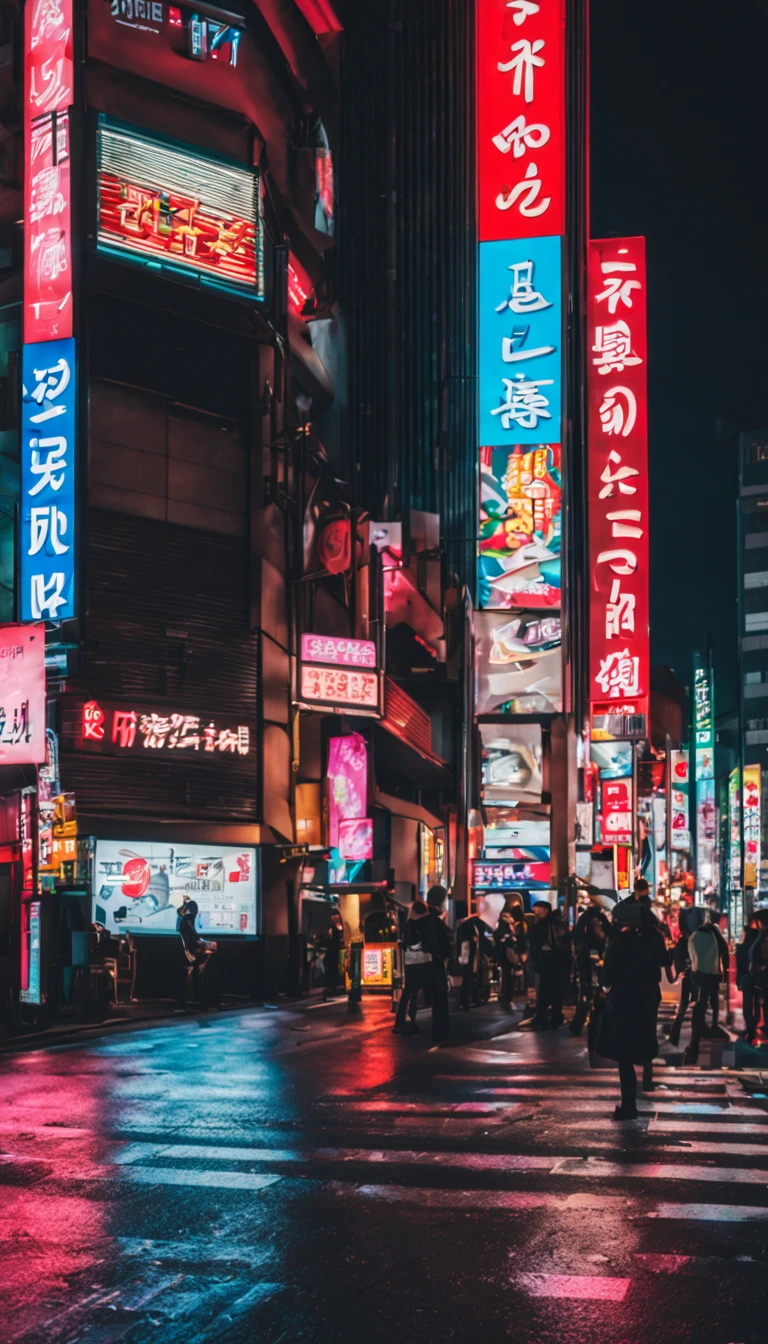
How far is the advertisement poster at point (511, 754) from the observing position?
49.9 meters

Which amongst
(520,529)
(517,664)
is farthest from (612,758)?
(520,529)

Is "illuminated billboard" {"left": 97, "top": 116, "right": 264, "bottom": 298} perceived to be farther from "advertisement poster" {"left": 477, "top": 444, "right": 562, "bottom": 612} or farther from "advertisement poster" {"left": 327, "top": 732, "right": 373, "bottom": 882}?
"advertisement poster" {"left": 477, "top": 444, "right": 562, "bottom": 612}

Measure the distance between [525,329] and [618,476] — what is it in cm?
748

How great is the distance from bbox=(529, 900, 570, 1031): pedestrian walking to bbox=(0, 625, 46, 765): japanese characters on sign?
758 centimetres

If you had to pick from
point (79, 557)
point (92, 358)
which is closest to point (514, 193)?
point (92, 358)

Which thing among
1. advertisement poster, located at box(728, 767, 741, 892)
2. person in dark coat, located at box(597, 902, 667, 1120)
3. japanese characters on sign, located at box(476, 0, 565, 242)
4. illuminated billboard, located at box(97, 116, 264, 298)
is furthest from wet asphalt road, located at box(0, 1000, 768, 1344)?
advertisement poster, located at box(728, 767, 741, 892)

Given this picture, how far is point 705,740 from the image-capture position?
4500 inches

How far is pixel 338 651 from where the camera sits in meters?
32.6

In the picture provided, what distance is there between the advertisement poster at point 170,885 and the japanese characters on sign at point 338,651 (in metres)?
4.89

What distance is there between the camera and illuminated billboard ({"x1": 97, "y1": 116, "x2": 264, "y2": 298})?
2750cm

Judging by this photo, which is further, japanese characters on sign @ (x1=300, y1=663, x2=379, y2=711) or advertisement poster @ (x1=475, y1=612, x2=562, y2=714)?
advertisement poster @ (x1=475, y1=612, x2=562, y2=714)

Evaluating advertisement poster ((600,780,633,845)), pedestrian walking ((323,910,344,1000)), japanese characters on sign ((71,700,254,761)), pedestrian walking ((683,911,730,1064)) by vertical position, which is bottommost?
pedestrian walking ((323,910,344,1000))

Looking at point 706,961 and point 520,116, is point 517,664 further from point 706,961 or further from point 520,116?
point 706,961

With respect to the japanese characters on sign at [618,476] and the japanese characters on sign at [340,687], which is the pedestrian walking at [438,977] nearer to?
the japanese characters on sign at [340,687]
